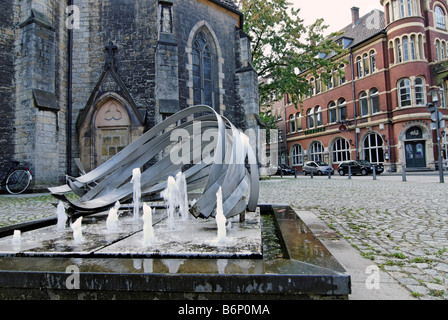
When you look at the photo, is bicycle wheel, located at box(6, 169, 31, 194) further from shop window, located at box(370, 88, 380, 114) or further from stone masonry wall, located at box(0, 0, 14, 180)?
shop window, located at box(370, 88, 380, 114)

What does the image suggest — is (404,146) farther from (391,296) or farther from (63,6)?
(391,296)

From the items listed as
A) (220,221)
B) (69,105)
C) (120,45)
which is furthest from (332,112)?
(220,221)

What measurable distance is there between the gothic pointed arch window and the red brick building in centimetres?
1133

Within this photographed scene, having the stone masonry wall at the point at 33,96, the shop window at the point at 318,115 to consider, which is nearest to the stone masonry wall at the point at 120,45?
the stone masonry wall at the point at 33,96

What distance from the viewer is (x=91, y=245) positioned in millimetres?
2355

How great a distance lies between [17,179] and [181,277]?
37.6 feet

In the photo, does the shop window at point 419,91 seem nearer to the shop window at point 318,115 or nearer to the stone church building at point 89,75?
the shop window at point 318,115

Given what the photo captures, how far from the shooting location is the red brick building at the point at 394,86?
27000 mm

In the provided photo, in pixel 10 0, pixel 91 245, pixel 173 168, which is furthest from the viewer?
pixel 10 0

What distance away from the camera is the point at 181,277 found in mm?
1569

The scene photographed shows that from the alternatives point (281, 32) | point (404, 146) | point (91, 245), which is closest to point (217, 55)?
point (281, 32)

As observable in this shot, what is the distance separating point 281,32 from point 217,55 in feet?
19.4

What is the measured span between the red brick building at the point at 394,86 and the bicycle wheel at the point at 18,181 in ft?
64.3
